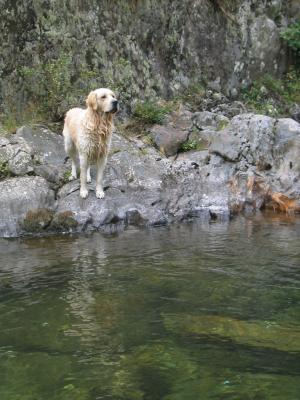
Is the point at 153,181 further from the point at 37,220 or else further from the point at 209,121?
the point at 209,121

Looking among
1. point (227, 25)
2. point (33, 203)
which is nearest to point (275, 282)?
point (33, 203)

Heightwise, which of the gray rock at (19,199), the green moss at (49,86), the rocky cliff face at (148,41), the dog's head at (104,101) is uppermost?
the rocky cliff face at (148,41)

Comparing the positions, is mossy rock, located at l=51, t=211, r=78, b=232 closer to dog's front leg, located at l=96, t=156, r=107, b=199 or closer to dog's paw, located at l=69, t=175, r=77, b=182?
dog's front leg, located at l=96, t=156, r=107, b=199

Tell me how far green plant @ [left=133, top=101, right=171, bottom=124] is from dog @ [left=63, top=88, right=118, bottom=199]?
3230 mm

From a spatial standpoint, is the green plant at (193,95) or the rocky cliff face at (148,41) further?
the green plant at (193,95)

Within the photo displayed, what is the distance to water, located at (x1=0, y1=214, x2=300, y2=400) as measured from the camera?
15.5 ft

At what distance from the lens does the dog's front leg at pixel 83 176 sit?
11344 mm

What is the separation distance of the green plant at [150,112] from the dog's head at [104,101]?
13.7ft

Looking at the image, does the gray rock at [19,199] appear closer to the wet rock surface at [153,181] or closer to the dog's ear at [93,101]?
the wet rock surface at [153,181]

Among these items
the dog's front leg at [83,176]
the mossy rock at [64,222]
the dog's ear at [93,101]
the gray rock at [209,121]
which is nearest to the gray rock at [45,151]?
the dog's front leg at [83,176]

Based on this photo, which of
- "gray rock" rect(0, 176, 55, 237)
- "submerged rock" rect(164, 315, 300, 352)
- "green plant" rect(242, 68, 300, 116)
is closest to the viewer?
"submerged rock" rect(164, 315, 300, 352)

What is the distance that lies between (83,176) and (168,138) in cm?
332

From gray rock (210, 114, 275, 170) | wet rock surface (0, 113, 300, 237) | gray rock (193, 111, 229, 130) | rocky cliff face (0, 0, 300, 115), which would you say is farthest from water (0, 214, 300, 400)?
rocky cliff face (0, 0, 300, 115)

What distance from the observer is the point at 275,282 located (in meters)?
7.27
